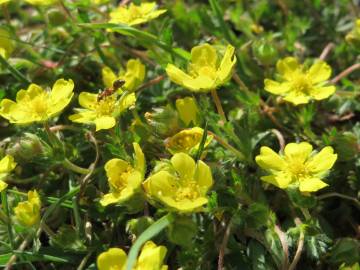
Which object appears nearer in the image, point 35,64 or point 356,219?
point 356,219

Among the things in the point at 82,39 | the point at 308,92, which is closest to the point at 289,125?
the point at 308,92

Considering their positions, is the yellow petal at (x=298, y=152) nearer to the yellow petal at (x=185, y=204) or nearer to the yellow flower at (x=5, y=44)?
the yellow petal at (x=185, y=204)

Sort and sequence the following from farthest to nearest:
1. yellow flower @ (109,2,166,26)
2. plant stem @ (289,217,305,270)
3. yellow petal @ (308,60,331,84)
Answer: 1. yellow flower @ (109,2,166,26)
2. yellow petal @ (308,60,331,84)
3. plant stem @ (289,217,305,270)

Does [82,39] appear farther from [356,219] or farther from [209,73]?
[356,219]

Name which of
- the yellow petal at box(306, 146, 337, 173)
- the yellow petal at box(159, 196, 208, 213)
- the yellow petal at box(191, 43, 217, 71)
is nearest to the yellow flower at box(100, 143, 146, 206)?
the yellow petal at box(159, 196, 208, 213)

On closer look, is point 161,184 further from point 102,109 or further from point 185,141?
point 102,109

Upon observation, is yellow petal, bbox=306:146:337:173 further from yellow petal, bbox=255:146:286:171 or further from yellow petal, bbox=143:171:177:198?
yellow petal, bbox=143:171:177:198

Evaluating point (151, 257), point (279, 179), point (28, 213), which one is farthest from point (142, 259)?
point (279, 179)
